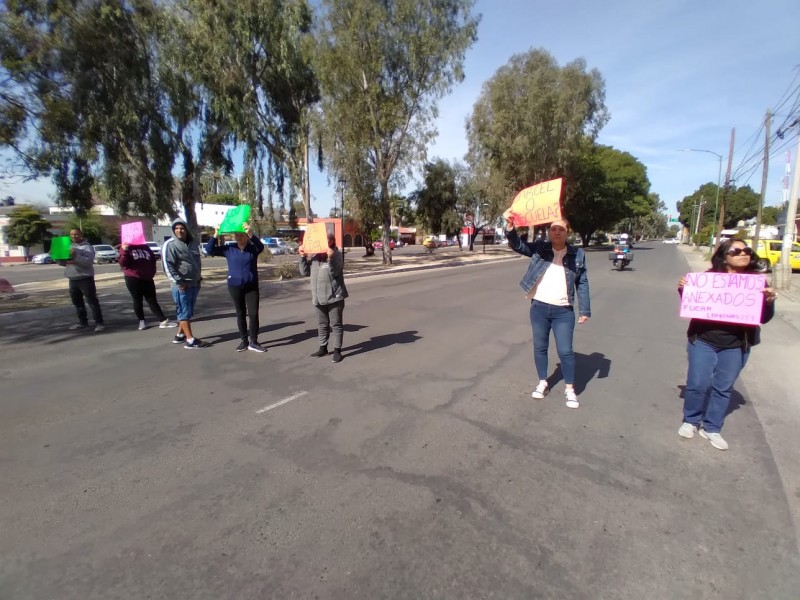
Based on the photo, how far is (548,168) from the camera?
36344 millimetres

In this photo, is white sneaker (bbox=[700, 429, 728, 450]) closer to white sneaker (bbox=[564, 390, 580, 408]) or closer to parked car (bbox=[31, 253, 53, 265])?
white sneaker (bbox=[564, 390, 580, 408])

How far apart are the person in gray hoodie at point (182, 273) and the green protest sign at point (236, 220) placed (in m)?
0.82

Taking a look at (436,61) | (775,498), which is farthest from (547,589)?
(436,61)

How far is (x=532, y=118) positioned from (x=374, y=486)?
35.4 metres

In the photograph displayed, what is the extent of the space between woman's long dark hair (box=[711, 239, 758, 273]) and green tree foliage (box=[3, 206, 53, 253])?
4770 cm

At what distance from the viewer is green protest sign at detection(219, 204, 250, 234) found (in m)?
5.89

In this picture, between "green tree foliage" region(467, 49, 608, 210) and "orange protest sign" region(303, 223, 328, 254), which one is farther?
"green tree foliage" region(467, 49, 608, 210)

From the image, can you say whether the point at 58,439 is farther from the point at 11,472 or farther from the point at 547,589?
the point at 547,589

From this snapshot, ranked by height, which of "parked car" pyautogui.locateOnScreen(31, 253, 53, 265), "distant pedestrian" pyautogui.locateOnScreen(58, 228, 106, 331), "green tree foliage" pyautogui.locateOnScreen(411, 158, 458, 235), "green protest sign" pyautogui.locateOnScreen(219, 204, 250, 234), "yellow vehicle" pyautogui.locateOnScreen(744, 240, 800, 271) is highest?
"green tree foliage" pyautogui.locateOnScreen(411, 158, 458, 235)

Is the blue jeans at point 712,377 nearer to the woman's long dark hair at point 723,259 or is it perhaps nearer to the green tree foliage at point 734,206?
the woman's long dark hair at point 723,259

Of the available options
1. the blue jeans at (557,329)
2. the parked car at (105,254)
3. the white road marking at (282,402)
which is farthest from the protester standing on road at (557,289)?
the parked car at (105,254)

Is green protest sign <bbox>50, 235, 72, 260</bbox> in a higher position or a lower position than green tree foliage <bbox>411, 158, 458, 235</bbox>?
lower

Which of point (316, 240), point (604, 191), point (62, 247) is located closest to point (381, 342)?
point (316, 240)

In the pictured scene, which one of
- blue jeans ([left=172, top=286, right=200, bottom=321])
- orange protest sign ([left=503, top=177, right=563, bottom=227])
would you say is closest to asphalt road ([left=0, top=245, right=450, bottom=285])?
blue jeans ([left=172, top=286, right=200, bottom=321])
